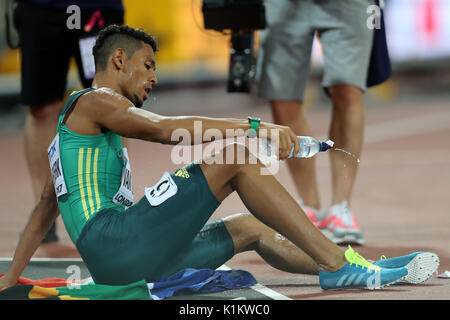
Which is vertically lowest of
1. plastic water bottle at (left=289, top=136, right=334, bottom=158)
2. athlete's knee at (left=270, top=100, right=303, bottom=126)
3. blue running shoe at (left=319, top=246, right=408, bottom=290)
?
blue running shoe at (left=319, top=246, right=408, bottom=290)

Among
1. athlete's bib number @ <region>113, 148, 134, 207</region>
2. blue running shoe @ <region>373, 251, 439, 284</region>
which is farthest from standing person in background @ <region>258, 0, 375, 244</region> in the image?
athlete's bib number @ <region>113, 148, 134, 207</region>

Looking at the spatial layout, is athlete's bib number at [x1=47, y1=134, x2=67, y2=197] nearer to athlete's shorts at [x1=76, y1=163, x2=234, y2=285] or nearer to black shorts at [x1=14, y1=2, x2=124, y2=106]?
athlete's shorts at [x1=76, y1=163, x2=234, y2=285]

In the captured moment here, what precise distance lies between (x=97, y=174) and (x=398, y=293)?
4.79 ft

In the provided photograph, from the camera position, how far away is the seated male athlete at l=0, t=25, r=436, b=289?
3822mm

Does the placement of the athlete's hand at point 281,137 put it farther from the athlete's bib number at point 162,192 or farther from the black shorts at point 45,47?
the black shorts at point 45,47

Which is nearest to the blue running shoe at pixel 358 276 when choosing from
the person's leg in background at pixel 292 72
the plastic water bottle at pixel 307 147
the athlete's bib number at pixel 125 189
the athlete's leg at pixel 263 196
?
the athlete's leg at pixel 263 196

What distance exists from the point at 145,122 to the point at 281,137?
58cm

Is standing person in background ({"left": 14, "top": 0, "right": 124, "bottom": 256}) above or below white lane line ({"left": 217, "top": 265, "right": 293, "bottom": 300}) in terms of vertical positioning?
above

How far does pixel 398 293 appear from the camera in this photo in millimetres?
3980

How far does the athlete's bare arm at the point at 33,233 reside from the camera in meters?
4.06

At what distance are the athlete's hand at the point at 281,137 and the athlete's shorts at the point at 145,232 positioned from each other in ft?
1.14

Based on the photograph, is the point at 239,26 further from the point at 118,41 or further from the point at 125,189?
the point at 125,189
